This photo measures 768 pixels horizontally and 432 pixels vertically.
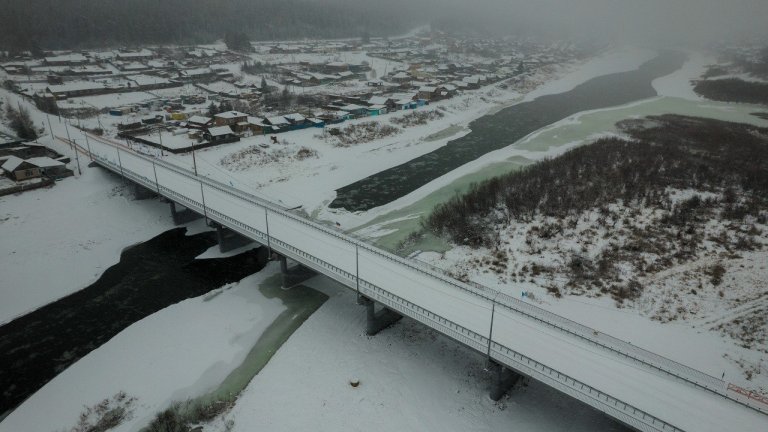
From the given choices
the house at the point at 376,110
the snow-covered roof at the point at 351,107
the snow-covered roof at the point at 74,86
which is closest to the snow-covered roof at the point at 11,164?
the snow-covered roof at the point at 74,86

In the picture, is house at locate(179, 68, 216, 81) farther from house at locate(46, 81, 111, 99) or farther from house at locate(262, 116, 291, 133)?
house at locate(262, 116, 291, 133)

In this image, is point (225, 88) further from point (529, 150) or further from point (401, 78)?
point (529, 150)

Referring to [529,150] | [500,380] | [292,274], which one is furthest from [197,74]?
[500,380]

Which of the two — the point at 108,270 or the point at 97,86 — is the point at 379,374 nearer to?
the point at 108,270

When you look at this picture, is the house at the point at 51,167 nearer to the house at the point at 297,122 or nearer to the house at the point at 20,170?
the house at the point at 20,170

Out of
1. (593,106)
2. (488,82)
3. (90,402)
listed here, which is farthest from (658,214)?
(488,82)

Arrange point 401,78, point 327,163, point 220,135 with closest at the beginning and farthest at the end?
point 327,163 → point 220,135 → point 401,78
